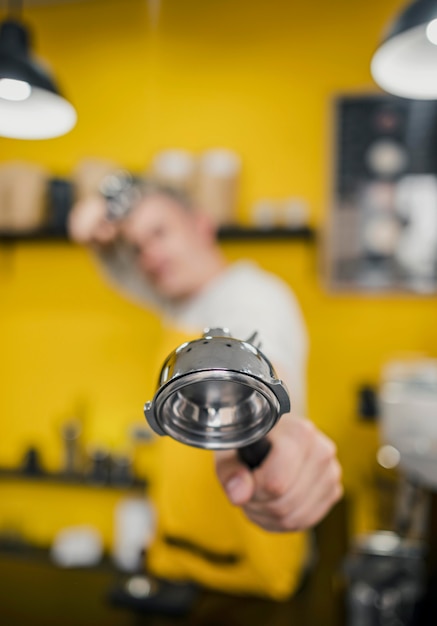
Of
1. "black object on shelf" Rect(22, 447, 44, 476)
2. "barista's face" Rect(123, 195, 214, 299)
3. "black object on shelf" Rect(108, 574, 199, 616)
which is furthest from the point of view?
"black object on shelf" Rect(22, 447, 44, 476)

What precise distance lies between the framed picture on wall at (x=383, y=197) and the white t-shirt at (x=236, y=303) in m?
0.39

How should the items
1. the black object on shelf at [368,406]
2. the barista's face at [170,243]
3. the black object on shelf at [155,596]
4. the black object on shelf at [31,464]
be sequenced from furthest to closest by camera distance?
1. the black object on shelf at [31,464]
2. the black object on shelf at [368,406]
3. the barista's face at [170,243]
4. the black object on shelf at [155,596]

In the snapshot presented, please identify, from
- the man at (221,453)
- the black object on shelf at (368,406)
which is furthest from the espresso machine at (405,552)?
the black object on shelf at (368,406)

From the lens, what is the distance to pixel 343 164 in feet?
6.44

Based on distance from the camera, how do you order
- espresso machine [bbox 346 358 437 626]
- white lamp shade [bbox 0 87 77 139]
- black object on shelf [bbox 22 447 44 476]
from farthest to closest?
black object on shelf [bbox 22 447 44 476] < espresso machine [bbox 346 358 437 626] < white lamp shade [bbox 0 87 77 139]

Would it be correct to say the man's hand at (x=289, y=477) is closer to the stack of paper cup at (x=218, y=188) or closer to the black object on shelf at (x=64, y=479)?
the stack of paper cup at (x=218, y=188)

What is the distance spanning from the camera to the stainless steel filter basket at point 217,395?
11.2 inches

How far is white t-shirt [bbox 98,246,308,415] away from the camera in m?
0.59

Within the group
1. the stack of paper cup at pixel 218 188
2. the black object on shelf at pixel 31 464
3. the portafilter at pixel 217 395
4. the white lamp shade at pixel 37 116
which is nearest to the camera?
the portafilter at pixel 217 395

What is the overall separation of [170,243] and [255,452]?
1121 mm

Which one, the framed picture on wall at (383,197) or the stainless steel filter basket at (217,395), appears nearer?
the stainless steel filter basket at (217,395)

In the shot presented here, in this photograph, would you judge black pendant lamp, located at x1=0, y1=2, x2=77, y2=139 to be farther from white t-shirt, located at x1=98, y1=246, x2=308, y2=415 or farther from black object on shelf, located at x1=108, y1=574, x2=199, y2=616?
black object on shelf, located at x1=108, y1=574, x2=199, y2=616

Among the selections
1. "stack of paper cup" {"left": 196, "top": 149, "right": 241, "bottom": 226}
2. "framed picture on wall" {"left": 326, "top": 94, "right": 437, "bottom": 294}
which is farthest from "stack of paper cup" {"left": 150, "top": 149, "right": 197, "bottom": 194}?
"framed picture on wall" {"left": 326, "top": 94, "right": 437, "bottom": 294}

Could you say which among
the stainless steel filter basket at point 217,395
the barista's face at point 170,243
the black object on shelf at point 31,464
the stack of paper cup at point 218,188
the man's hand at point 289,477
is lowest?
the black object on shelf at point 31,464
